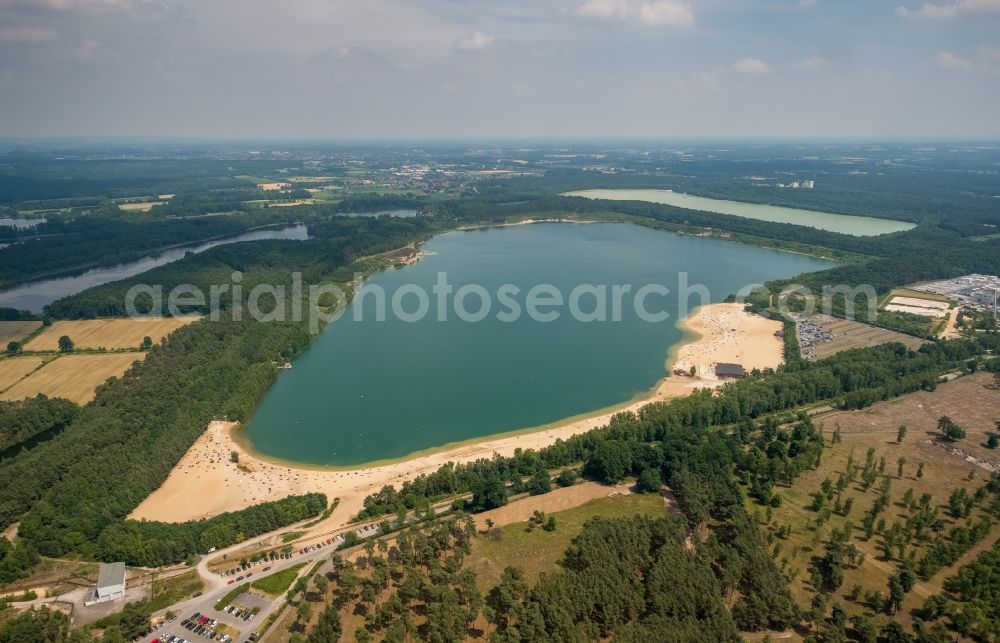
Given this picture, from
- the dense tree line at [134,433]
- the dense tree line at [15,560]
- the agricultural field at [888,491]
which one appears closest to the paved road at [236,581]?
the dense tree line at [134,433]

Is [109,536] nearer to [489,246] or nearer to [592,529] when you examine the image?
[592,529]

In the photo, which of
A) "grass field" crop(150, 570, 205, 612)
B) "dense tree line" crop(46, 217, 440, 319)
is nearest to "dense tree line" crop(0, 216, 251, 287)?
"dense tree line" crop(46, 217, 440, 319)

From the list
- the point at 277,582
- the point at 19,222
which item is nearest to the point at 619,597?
the point at 277,582

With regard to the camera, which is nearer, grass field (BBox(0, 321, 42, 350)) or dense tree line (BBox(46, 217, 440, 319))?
grass field (BBox(0, 321, 42, 350))

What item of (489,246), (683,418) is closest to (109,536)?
(683,418)

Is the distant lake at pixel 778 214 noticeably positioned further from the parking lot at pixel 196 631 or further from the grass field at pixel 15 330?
the grass field at pixel 15 330

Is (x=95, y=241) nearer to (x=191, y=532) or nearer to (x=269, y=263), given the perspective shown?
(x=269, y=263)

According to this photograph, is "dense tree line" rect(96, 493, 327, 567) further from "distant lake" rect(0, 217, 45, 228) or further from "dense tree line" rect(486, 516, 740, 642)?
"distant lake" rect(0, 217, 45, 228)
